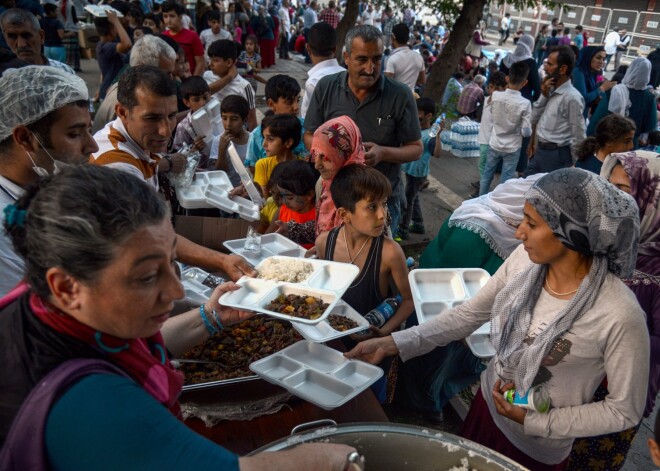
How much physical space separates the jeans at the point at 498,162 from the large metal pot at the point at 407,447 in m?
5.13

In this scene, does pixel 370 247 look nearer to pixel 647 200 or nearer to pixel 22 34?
pixel 647 200

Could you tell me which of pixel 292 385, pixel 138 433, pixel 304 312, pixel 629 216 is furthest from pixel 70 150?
pixel 629 216

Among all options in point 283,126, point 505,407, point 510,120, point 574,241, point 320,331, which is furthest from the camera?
point 510,120

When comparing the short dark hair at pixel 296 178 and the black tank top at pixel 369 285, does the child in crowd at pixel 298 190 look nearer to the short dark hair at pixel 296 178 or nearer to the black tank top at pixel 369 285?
the short dark hair at pixel 296 178

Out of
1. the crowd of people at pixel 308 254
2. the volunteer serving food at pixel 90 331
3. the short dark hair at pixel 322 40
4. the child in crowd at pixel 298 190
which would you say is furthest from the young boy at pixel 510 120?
the volunteer serving food at pixel 90 331

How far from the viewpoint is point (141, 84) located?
2.57m

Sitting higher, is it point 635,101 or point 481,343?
point 635,101

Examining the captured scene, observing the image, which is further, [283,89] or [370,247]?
[283,89]

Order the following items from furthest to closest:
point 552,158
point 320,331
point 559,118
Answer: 1. point 552,158
2. point 559,118
3. point 320,331

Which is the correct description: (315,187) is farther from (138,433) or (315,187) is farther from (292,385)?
(138,433)

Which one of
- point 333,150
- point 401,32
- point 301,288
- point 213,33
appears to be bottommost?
point 301,288

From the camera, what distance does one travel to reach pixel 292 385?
1859mm

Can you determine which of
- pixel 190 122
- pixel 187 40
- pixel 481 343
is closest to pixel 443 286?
pixel 481 343

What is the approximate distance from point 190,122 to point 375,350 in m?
3.10
